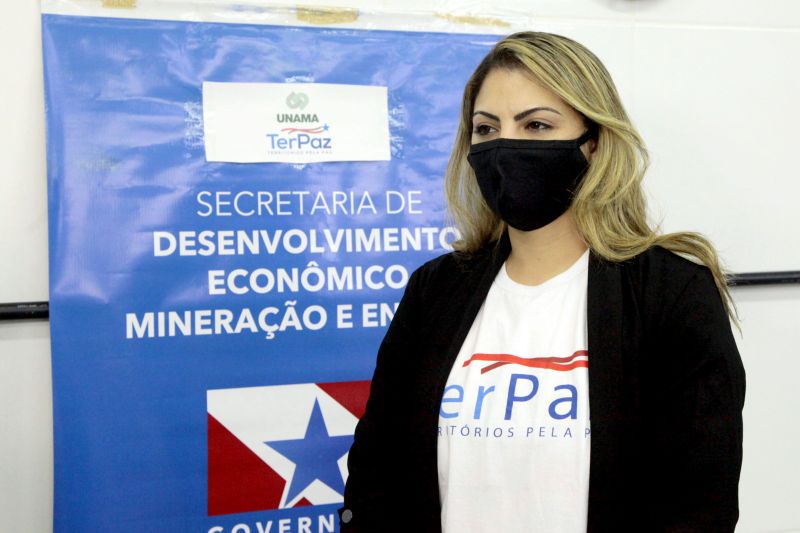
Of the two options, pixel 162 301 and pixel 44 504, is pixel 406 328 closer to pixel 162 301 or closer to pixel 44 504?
pixel 162 301

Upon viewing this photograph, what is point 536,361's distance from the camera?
105 cm

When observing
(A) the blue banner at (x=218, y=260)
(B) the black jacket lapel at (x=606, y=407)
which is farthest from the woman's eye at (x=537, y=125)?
(A) the blue banner at (x=218, y=260)

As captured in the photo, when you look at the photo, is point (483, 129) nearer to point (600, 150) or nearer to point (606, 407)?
point (600, 150)

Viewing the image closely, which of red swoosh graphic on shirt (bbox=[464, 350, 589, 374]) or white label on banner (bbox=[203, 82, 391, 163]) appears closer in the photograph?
red swoosh graphic on shirt (bbox=[464, 350, 589, 374])

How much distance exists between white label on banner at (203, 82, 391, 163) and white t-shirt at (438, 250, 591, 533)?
0.75 m

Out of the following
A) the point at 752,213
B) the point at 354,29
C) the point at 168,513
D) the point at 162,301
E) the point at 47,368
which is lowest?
the point at 168,513

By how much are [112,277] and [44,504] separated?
517 mm

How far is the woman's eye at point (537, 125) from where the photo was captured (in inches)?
44.0

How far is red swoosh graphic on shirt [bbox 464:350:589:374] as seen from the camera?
1032 mm

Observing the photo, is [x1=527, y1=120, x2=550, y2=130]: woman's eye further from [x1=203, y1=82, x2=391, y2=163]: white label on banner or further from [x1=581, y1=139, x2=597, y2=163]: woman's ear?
[x1=203, y1=82, x2=391, y2=163]: white label on banner

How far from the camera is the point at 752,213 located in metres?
2.01

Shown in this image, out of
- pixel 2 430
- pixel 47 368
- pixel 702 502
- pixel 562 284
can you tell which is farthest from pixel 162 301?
pixel 702 502

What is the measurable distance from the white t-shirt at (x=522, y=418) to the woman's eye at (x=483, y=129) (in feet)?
0.83

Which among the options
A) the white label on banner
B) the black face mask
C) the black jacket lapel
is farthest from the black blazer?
the white label on banner
